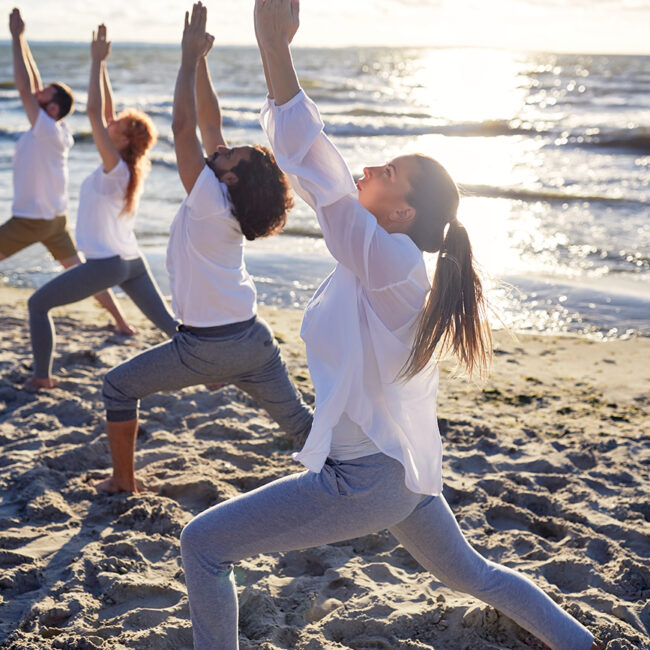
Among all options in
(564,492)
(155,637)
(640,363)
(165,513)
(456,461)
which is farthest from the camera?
(640,363)

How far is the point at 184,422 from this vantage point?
5.18 metres

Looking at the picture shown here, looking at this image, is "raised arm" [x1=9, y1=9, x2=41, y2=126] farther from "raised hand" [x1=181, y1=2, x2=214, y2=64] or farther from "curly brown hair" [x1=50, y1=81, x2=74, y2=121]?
"raised hand" [x1=181, y1=2, x2=214, y2=64]

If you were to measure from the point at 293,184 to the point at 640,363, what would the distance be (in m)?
5.16

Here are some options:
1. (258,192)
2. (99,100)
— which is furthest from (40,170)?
(258,192)

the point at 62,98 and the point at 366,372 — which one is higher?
the point at 62,98

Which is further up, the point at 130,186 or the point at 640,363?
the point at 130,186

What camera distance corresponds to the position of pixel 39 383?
5.55 m

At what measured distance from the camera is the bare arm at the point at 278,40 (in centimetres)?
212

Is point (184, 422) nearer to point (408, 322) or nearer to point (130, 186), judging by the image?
point (130, 186)

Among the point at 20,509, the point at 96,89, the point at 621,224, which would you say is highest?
the point at 96,89

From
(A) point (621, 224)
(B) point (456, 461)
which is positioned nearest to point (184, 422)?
(B) point (456, 461)

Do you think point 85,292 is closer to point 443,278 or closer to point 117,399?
point 117,399

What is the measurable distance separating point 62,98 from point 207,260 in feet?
10.4

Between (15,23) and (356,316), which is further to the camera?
(15,23)
